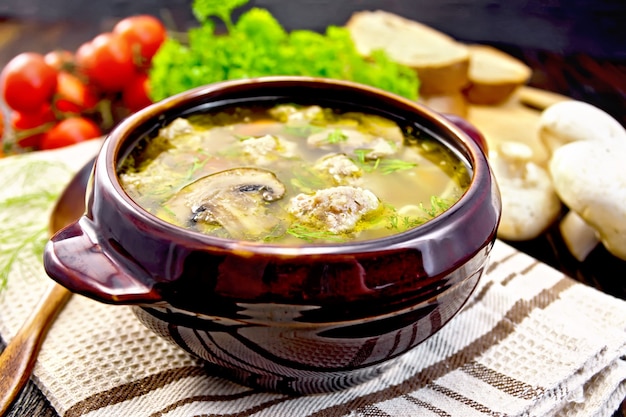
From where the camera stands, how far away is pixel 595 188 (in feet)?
7.35

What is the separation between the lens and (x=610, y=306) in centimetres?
188

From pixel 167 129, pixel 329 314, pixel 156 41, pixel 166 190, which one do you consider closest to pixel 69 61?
pixel 156 41

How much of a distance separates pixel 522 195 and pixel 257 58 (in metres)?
1.27

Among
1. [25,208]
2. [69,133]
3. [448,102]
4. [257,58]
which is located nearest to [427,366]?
[25,208]

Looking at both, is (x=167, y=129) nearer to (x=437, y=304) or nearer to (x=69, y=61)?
(x=437, y=304)

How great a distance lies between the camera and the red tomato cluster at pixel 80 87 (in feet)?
10.8

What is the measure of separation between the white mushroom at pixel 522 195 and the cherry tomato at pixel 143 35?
6.95 feet

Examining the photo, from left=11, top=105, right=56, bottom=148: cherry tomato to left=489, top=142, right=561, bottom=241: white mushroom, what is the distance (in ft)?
7.62

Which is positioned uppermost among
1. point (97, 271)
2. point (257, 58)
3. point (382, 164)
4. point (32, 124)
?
point (97, 271)

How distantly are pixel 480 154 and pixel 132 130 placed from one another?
0.87 meters

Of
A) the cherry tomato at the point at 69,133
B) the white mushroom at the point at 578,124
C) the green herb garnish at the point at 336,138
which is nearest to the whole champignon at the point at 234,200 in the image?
the green herb garnish at the point at 336,138

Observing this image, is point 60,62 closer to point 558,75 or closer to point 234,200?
point 234,200

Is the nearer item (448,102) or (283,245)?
(283,245)

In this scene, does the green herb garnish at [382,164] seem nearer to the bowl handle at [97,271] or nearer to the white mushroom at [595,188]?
the bowl handle at [97,271]
